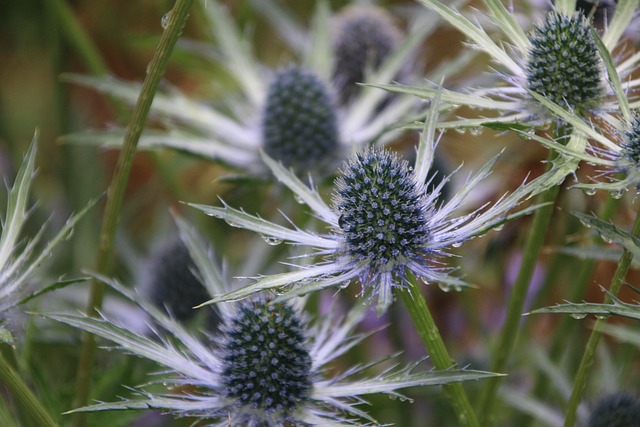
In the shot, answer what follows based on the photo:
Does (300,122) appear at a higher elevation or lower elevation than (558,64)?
higher

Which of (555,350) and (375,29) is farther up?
(375,29)

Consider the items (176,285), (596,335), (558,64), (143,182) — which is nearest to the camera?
(596,335)

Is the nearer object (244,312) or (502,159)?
(244,312)

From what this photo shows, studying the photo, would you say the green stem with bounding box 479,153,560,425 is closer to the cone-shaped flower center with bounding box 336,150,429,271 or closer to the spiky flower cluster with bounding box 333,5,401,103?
the cone-shaped flower center with bounding box 336,150,429,271

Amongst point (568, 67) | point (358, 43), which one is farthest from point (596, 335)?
point (358, 43)

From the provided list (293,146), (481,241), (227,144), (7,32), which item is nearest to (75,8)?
(7,32)

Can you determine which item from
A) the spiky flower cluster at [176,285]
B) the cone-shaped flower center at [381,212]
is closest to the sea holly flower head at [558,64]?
the cone-shaped flower center at [381,212]

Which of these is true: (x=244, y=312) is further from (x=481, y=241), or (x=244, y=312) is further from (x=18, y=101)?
(x=18, y=101)

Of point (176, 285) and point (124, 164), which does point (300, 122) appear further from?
point (124, 164)
